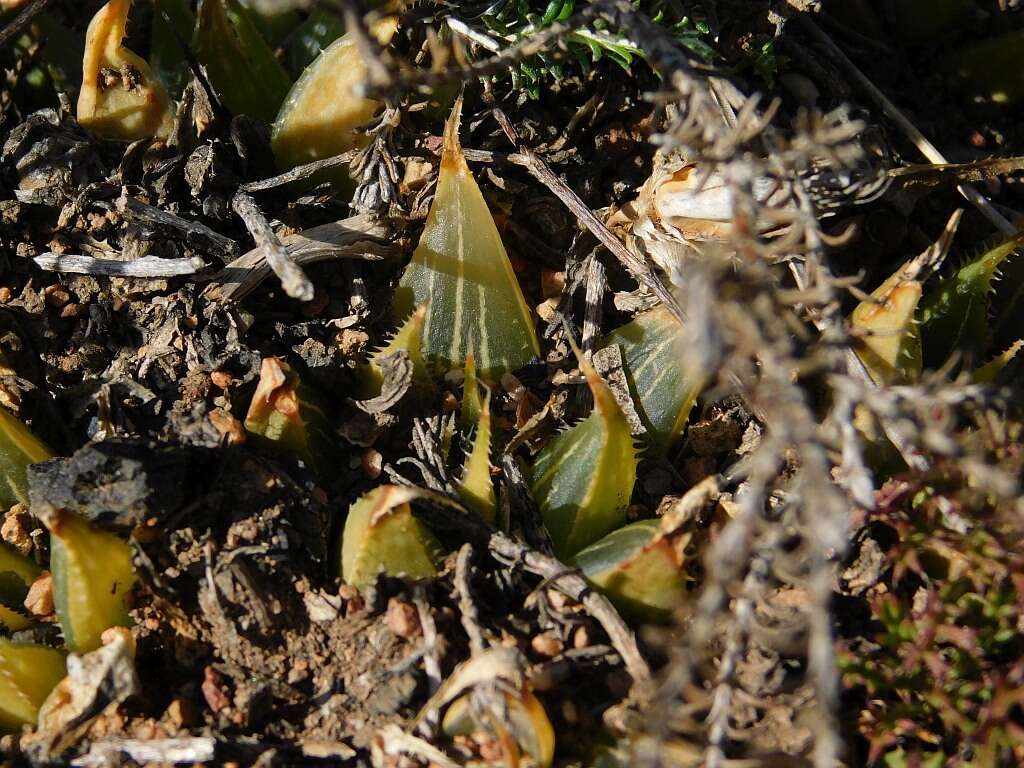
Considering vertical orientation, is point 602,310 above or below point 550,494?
above

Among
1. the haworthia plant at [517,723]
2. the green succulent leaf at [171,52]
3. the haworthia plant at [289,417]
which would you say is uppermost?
the green succulent leaf at [171,52]

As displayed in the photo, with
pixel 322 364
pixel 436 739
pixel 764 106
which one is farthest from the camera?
pixel 764 106

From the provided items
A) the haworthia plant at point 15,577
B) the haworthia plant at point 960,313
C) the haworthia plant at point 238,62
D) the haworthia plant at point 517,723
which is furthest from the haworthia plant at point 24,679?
the haworthia plant at point 960,313

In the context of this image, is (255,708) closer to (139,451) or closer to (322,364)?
(139,451)

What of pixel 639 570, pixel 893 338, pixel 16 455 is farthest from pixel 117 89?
pixel 893 338

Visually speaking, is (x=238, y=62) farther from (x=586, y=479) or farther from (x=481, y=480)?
(x=586, y=479)

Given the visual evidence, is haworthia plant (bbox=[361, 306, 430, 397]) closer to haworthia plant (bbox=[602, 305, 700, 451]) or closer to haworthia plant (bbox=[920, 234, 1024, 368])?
haworthia plant (bbox=[602, 305, 700, 451])

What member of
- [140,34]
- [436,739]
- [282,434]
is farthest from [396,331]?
[140,34]

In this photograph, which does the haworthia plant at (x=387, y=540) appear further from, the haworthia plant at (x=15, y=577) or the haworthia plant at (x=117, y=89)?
the haworthia plant at (x=117, y=89)
